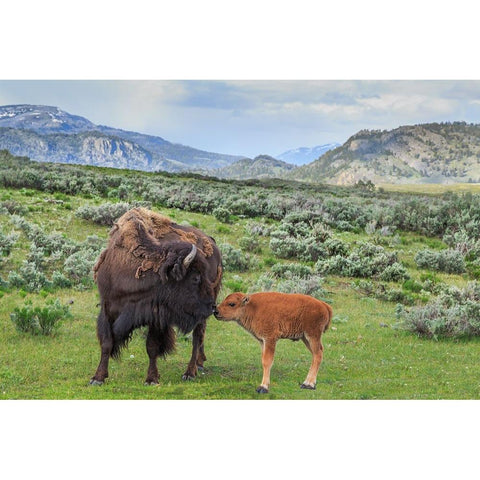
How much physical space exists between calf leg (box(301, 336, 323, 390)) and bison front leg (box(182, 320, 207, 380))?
1.92 metres

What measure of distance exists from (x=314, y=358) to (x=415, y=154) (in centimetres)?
2404

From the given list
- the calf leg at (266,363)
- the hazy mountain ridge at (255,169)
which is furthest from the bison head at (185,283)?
the hazy mountain ridge at (255,169)

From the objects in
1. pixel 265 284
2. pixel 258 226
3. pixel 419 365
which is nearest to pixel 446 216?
pixel 258 226

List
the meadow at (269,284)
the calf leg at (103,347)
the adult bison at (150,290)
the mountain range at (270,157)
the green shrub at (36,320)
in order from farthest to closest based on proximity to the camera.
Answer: the mountain range at (270,157)
the green shrub at (36,320)
the meadow at (269,284)
the calf leg at (103,347)
the adult bison at (150,290)

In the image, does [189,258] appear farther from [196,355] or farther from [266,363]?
[196,355]

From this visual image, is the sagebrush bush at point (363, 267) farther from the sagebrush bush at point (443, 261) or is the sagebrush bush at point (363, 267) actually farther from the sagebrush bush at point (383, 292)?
the sagebrush bush at point (443, 261)

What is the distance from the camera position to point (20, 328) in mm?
10773

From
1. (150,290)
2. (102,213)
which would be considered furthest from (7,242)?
(150,290)

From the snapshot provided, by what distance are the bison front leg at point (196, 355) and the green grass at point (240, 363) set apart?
144mm

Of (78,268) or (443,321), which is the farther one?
(78,268)

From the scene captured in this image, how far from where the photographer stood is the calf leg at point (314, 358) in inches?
320

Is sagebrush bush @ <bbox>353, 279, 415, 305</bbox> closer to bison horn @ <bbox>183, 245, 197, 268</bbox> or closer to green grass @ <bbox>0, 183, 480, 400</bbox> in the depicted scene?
green grass @ <bbox>0, 183, 480, 400</bbox>

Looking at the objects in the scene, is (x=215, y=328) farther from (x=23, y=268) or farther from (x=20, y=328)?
(x=23, y=268)

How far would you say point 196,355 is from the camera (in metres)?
9.25
